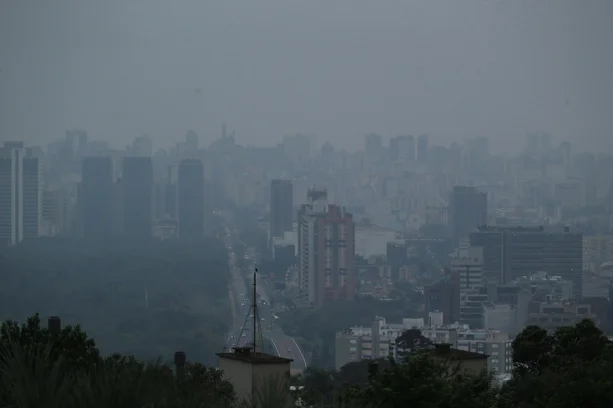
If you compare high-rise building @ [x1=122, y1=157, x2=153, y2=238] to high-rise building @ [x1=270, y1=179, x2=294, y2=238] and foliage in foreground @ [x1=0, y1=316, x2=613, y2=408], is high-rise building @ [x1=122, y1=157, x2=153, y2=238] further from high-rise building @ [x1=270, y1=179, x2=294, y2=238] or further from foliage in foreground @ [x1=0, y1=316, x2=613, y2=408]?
foliage in foreground @ [x1=0, y1=316, x2=613, y2=408]

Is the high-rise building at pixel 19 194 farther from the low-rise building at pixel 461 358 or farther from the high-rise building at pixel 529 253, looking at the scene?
the low-rise building at pixel 461 358

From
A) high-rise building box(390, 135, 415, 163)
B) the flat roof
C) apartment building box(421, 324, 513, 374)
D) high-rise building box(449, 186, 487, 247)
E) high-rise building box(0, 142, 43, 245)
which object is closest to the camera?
the flat roof

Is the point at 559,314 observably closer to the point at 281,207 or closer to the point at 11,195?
the point at 281,207

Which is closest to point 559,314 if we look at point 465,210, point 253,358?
point 465,210

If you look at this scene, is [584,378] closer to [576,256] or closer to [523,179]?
[576,256]

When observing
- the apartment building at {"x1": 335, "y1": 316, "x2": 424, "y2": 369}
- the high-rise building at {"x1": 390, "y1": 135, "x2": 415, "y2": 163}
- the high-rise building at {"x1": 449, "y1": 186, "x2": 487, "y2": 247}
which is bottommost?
the apartment building at {"x1": 335, "y1": 316, "x2": 424, "y2": 369}

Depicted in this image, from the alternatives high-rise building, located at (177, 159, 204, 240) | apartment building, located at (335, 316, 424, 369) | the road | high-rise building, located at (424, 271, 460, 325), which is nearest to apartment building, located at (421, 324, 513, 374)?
apartment building, located at (335, 316, 424, 369)

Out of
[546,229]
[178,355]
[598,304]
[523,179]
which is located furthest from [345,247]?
[178,355]

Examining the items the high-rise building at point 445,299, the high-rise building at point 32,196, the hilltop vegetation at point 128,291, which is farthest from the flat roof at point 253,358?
the high-rise building at point 32,196
